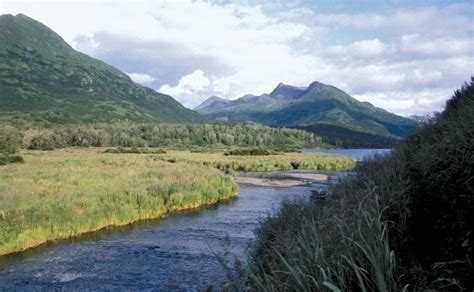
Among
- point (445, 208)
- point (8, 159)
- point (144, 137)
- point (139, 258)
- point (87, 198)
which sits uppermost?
point (144, 137)

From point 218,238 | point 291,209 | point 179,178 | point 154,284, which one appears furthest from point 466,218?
point 179,178

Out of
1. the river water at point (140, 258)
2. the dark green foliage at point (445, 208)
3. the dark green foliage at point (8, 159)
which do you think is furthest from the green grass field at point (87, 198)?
the dark green foliage at point (445, 208)

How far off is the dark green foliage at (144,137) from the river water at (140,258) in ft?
281

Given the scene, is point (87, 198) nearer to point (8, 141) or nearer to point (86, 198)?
point (86, 198)

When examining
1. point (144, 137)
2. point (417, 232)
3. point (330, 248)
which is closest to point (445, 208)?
point (417, 232)

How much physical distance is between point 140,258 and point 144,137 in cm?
15246

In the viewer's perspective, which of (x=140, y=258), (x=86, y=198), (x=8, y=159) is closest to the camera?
(x=140, y=258)

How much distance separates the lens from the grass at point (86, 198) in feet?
64.1

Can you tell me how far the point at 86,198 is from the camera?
2428 centimetres

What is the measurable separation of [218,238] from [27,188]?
48.6 feet

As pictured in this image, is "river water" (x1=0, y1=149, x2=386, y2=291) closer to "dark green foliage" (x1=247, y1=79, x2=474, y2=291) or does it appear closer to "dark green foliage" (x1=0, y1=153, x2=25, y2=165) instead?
"dark green foliage" (x1=247, y1=79, x2=474, y2=291)

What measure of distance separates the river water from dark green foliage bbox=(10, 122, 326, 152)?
281 feet

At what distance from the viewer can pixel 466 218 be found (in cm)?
609

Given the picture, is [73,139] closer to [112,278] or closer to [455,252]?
[112,278]
